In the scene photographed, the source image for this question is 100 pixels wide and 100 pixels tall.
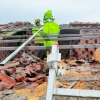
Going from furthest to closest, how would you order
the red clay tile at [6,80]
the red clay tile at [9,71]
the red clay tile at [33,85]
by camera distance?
the red clay tile at [9,71] → the red clay tile at [6,80] → the red clay tile at [33,85]

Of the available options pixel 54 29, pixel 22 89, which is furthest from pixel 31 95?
pixel 54 29

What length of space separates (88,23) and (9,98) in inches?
427

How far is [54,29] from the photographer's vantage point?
28.7ft

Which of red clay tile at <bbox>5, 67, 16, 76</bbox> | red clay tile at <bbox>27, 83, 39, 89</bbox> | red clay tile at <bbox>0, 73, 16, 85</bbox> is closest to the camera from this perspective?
red clay tile at <bbox>27, 83, 39, 89</bbox>

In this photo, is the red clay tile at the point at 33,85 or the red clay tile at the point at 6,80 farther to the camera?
the red clay tile at the point at 6,80

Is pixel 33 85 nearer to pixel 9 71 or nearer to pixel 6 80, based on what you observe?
pixel 6 80

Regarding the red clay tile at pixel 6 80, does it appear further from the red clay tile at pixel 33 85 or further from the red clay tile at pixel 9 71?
the red clay tile at pixel 9 71

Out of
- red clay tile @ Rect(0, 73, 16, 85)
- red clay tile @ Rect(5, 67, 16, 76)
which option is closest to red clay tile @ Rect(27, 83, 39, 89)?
red clay tile @ Rect(0, 73, 16, 85)

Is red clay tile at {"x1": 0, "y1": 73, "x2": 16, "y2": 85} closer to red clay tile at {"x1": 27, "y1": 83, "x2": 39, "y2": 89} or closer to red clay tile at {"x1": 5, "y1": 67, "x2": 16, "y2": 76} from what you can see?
red clay tile at {"x1": 27, "y1": 83, "x2": 39, "y2": 89}

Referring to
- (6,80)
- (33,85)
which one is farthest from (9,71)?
(33,85)

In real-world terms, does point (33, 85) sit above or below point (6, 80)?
below

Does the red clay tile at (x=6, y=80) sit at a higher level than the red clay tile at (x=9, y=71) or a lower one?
lower

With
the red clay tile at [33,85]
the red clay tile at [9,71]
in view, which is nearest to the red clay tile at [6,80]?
the red clay tile at [33,85]

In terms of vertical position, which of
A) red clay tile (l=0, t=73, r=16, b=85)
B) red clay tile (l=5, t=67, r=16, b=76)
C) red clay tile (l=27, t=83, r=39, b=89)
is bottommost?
red clay tile (l=27, t=83, r=39, b=89)
